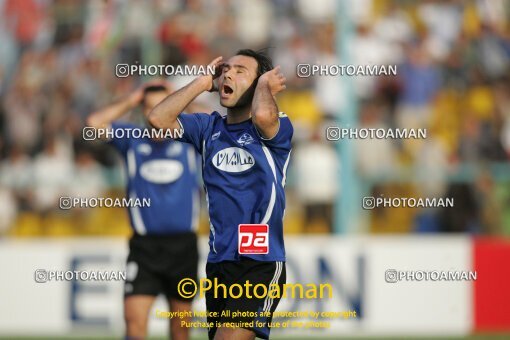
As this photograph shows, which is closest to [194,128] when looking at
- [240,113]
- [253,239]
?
[240,113]

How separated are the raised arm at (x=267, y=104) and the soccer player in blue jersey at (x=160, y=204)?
273 centimetres

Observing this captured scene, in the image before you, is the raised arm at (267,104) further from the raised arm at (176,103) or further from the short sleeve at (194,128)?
the short sleeve at (194,128)

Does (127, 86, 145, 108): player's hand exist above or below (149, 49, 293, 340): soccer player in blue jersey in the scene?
above

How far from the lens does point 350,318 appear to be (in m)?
11.8

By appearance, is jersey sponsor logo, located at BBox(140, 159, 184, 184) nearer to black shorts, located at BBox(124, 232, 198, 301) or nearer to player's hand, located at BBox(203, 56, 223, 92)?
black shorts, located at BBox(124, 232, 198, 301)

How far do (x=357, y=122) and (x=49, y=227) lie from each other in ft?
14.4

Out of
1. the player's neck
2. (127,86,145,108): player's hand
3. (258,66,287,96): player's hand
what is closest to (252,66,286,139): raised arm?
(258,66,287,96): player's hand

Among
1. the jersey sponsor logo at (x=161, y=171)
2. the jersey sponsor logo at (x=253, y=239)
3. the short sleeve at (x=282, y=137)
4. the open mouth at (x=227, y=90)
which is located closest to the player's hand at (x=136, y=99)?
the jersey sponsor logo at (x=161, y=171)

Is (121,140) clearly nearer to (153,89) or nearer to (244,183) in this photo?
(153,89)

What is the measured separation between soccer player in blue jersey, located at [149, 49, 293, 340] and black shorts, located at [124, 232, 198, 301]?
224cm

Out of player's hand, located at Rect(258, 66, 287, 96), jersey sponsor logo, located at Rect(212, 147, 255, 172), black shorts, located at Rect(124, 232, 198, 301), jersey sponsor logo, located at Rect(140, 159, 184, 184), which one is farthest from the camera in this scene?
jersey sponsor logo, located at Rect(140, 159, 184, 184)

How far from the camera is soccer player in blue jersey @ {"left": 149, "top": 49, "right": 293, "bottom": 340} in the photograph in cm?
633

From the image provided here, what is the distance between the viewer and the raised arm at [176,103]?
654cm

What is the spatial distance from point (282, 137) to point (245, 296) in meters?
1.05
